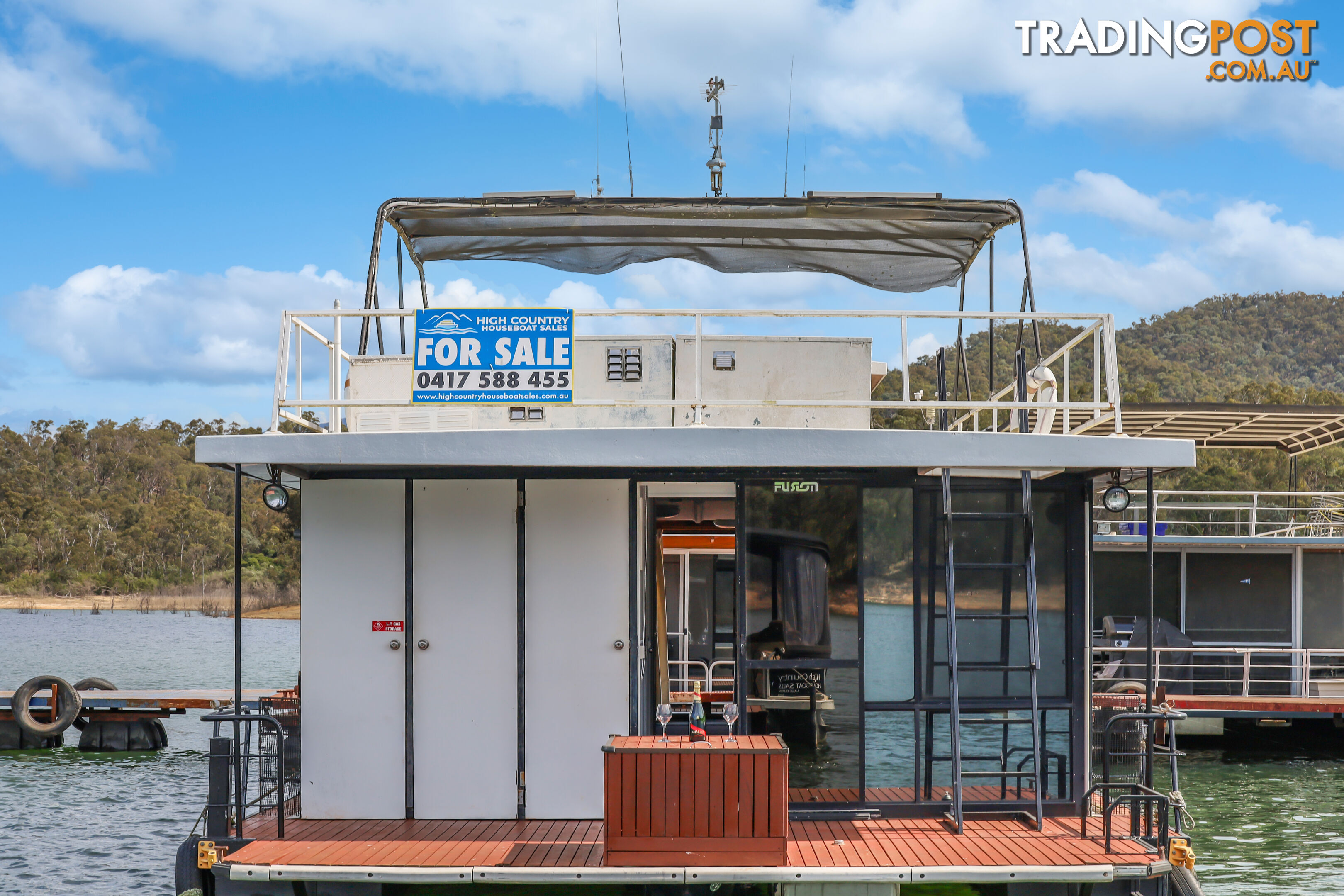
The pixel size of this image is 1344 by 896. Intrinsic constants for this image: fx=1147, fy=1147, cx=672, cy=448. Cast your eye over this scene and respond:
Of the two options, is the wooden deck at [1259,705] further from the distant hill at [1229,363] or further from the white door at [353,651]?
the distant hill at [1229,363]

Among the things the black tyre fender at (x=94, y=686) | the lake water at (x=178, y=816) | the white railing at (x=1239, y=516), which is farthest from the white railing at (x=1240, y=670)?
the black tyre fender at (x=94, y=686)

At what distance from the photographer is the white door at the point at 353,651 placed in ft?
24.9

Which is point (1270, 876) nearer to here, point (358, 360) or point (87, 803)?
point (358, 360)

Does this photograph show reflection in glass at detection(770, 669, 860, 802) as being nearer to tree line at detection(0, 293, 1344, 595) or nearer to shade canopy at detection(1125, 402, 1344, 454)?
shade canopy at detection(1125, 402, 1344, 454)

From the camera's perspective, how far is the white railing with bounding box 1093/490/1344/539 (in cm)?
1820

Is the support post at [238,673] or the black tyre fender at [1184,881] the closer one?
the black tyre fender at [1184,881]

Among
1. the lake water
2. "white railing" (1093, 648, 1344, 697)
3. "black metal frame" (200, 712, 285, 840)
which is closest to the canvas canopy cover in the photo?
"black metal frame" (200, 712, 285, 840)

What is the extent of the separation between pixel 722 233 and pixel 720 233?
0.06 ft

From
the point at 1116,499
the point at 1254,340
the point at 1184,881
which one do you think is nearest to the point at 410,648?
the point at 1116,499

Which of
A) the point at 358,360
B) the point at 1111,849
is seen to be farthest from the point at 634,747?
the point at 358,360

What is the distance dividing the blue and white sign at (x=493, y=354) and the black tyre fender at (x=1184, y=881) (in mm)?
4577

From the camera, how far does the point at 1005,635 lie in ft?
25.4

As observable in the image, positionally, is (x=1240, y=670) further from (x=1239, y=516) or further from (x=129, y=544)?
(x=129, y=544)

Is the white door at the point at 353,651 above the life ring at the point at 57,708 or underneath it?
above
